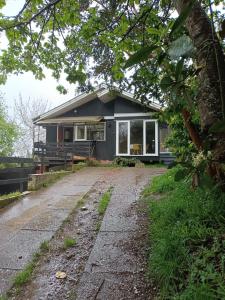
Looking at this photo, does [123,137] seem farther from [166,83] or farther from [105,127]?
[166,83]

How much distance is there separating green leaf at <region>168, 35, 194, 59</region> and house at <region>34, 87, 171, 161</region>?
16.9 m

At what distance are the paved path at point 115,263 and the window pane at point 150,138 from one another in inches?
526

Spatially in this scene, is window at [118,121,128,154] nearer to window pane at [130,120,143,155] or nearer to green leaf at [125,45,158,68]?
window pane at [130,120,143,155]

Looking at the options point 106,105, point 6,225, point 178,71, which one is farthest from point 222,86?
point 106,105

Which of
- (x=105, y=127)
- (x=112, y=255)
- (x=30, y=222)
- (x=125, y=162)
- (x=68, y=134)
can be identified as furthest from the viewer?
(x=68, y=134)

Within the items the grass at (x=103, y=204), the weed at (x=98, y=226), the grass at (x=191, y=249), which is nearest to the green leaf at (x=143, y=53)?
the grass at (x=191, y=249)

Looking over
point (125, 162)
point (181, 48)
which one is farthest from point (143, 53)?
point (125, 162)

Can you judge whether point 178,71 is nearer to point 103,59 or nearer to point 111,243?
point 111,243

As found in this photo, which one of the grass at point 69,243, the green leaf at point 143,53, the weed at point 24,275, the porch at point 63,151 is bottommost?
the weed at point 24,275

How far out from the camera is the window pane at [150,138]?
1941 centimetres

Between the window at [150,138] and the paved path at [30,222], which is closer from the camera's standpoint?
the paved path at [30,222]

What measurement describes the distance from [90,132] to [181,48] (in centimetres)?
2045

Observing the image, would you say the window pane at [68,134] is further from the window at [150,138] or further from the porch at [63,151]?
the window at [150,138]

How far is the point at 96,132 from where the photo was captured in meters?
21.3
